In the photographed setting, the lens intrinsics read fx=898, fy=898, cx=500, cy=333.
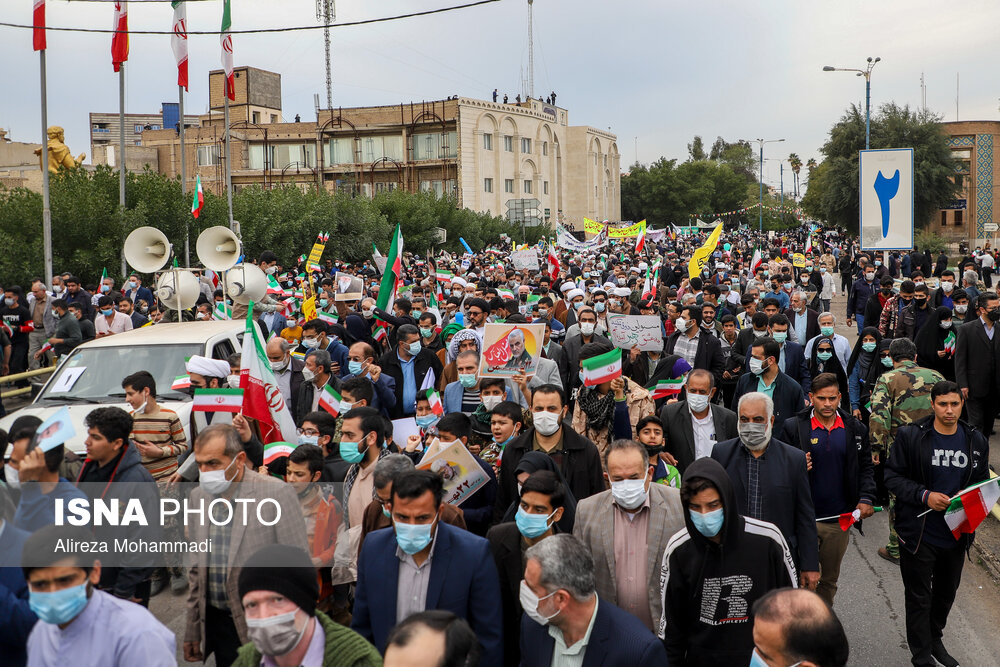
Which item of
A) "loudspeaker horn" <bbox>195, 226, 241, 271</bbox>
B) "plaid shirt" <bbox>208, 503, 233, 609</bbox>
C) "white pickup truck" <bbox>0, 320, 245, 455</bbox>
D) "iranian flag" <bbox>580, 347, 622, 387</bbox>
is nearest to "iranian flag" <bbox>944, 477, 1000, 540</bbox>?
"iranian flag" <bbox>580, 347, 622, 387</bbox>

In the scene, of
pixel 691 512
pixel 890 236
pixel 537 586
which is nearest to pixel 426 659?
pixel 537 586

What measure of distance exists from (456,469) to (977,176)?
68.9 metres

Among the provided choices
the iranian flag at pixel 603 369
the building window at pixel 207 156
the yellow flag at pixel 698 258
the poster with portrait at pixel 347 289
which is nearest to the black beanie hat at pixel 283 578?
the iranian flag at pixel 603 369

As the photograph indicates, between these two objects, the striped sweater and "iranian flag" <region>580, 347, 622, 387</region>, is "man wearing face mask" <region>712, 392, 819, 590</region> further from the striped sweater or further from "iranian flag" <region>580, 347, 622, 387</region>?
the striped sweater

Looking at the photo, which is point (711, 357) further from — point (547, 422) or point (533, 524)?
point (533, 524)

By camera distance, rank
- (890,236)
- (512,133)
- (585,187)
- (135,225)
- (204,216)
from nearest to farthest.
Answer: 1. (890,236)
2. (135,225)
3. (204,216)
4. (512,133)
5. (585,187)

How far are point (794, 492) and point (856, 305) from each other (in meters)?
12.7

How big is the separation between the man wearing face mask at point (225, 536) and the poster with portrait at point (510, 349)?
11.2 feet

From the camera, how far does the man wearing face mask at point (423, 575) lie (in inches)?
160

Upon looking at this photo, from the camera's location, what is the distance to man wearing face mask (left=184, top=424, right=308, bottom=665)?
466 cm

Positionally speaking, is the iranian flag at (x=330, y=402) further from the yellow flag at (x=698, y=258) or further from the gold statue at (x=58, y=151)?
the gold statue at (x=58, y=151)

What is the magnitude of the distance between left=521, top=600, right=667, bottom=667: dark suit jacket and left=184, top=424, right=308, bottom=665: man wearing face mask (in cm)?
161

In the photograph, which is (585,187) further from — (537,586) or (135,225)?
(537,586)

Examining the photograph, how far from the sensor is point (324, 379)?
8.60 meters
